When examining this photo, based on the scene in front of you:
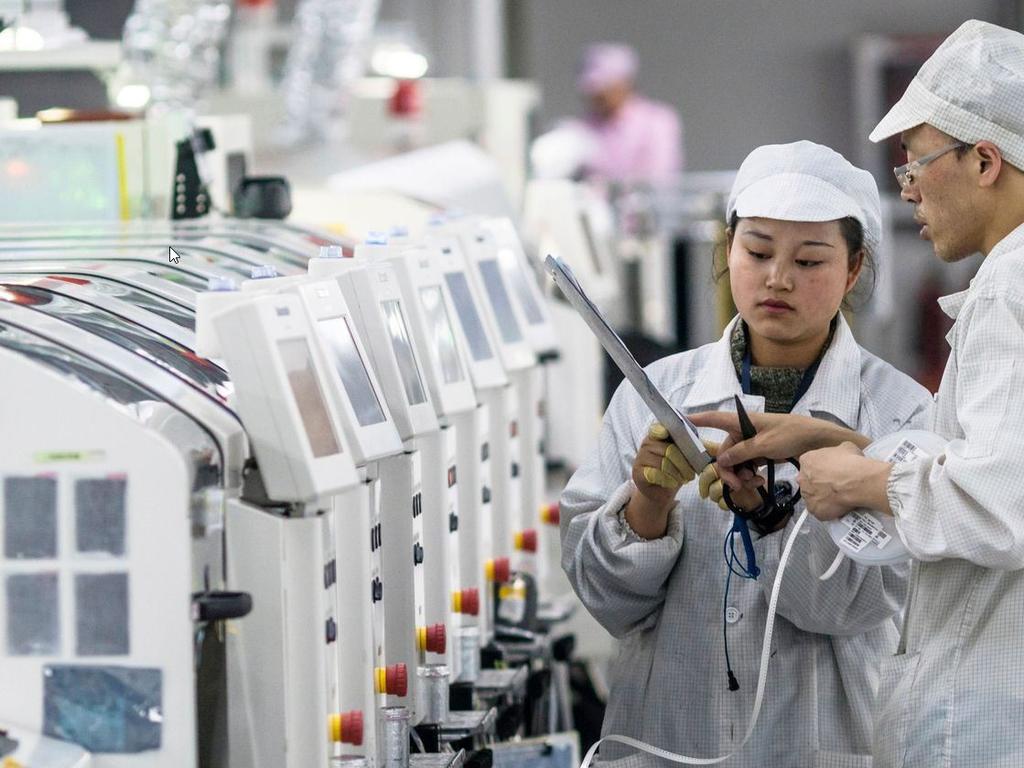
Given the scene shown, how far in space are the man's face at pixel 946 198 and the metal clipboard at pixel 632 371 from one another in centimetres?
41

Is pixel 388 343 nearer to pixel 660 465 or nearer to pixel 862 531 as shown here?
pixel 660 465

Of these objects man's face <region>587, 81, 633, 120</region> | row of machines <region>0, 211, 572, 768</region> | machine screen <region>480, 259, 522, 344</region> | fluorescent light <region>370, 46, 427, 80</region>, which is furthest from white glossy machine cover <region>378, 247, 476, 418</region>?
man's face <region>587, 81, 633, 120</region>

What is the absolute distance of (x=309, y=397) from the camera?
92.9 inches

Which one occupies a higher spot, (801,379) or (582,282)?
(801,379)

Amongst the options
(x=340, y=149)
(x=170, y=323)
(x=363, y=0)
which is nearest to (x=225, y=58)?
(x=363, y=0)

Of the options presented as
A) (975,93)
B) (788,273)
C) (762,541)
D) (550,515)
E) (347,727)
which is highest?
(975,93)

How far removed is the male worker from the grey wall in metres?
12.1

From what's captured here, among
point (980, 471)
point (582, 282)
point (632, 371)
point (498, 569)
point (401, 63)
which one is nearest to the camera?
point (980, 471)

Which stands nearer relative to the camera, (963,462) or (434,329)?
(963,462)

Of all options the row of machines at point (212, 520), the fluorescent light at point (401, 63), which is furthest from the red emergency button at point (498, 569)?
the fluorescent light at point (401, 63)

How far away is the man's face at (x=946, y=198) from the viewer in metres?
2.35

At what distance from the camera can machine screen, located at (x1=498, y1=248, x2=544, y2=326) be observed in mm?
4168

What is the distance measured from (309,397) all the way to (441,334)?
3.17 feet

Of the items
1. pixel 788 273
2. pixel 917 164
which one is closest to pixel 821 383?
pixel 788 273
